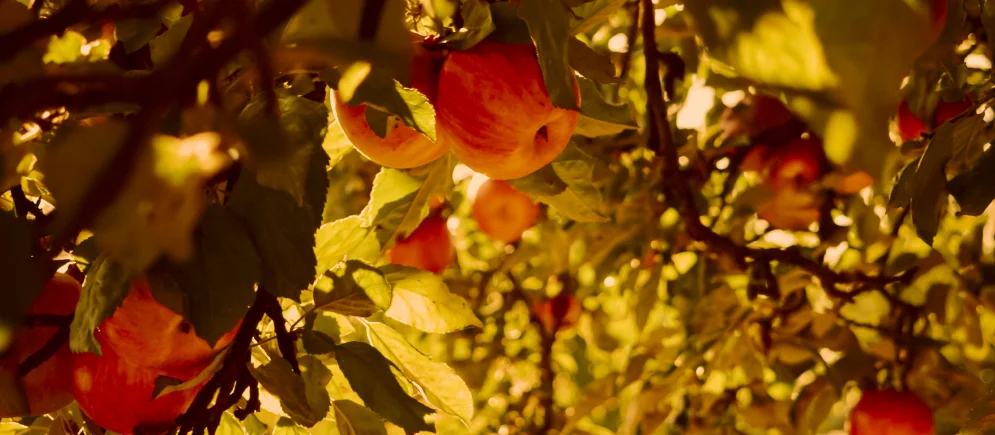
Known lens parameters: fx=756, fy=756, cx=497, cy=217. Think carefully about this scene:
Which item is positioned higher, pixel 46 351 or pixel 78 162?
pixel 78 162

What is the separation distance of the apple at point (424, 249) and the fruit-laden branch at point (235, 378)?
0.76 m

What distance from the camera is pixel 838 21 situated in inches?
7.3

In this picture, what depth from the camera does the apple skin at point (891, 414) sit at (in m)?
1.22

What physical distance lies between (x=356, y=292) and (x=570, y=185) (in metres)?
0.27

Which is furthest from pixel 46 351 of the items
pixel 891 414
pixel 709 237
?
pixel 891 414

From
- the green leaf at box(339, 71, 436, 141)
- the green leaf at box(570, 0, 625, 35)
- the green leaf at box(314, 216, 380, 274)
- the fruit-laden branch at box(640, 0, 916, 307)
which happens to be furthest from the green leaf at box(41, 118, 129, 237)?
the fruit-laden branch at box(640, 0, 916, 307)

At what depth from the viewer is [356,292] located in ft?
2.39

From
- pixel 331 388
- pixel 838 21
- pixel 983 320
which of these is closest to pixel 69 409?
pixel 331 388

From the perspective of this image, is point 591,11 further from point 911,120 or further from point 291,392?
point 911,120

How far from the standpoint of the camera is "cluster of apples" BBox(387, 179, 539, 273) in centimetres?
148

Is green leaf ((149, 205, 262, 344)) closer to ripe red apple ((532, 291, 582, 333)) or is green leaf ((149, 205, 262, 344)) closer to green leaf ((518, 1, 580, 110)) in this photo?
green leaf ((518, 1, 580, 110))

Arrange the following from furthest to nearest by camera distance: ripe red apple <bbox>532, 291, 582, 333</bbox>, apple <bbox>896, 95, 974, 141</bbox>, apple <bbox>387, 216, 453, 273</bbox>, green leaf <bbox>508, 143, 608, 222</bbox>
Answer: ripe red apple <bbox>532, 291, 582, 333</bbox>
apple <bbox>387, 216, 453, 273</bbox>
apple <bbox>896, 95, 974, 141</bbox>
green leaf <bbox>508, 143, 608, 222</bbox>

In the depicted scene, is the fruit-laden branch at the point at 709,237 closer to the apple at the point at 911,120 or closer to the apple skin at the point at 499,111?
the apple at the point at 911,120

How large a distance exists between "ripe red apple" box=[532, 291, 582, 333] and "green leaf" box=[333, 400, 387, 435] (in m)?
1.44
